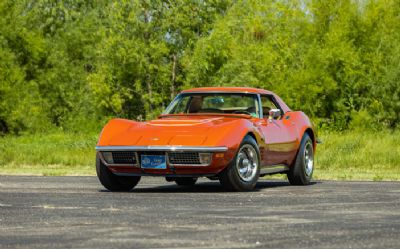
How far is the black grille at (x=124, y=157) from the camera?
41.2 feet

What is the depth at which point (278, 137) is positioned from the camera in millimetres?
13914

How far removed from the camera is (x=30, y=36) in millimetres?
64562

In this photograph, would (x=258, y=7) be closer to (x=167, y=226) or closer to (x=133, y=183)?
(x=133, y=183)

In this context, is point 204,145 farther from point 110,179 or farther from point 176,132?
point 110,179

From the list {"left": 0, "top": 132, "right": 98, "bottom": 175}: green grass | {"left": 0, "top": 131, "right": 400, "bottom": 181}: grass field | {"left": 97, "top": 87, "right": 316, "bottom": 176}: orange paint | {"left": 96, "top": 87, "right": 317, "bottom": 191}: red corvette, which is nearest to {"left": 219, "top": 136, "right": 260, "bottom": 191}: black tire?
{"left": 96, "top": 87, "right": 317, "bottom": 191}: red corvette

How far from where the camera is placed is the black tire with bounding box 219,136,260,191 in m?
12.4

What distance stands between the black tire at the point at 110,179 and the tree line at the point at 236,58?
38.1 metres

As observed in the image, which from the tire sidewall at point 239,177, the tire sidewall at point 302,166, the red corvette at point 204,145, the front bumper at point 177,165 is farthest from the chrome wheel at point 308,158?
the front bumper at point 177,165

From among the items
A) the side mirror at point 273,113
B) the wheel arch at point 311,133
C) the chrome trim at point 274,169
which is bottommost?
the chrome trim at point 274,169

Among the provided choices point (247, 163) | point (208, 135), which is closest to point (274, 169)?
point (247, 163)

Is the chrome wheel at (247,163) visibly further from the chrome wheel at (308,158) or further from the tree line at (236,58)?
the tree line at (236,58)

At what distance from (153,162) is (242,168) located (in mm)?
1219

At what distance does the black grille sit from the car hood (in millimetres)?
120

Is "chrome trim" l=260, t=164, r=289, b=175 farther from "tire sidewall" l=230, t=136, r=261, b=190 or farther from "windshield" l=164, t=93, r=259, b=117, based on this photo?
"windshield" l=164, t=93, r=259, b=117
